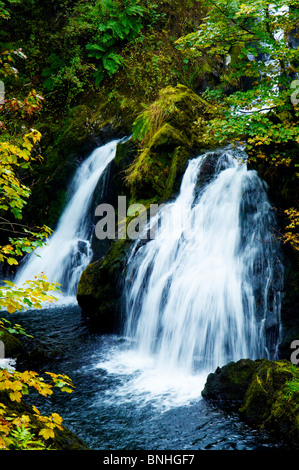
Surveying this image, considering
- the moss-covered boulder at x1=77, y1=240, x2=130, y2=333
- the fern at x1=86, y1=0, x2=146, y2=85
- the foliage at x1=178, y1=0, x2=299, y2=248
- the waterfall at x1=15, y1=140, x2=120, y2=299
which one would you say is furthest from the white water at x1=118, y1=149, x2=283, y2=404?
the fern at x1=86, y1=0, x2=146, y2=85

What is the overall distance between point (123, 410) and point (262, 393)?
6.54ft

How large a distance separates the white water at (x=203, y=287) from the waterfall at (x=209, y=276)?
0.02 m

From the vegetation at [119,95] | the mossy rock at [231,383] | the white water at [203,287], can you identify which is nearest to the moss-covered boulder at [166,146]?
the vegetation at [119,95]

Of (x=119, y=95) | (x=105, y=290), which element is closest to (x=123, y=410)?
(x=105, y=290)

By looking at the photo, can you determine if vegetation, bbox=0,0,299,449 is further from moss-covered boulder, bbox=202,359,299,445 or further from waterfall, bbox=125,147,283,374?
moss-covered boulder, bbox=202,359,299,445

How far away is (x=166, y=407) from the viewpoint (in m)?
5.58

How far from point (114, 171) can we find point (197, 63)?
19.7ft

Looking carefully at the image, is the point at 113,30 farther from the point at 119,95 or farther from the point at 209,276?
the point at 209,276

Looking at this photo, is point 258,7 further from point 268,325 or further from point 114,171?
point 114,171

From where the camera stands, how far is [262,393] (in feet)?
16.6

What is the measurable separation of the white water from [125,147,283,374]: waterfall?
0.06ft

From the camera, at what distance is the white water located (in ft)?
21.8

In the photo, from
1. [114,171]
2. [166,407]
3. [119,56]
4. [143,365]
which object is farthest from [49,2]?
[166,407]
